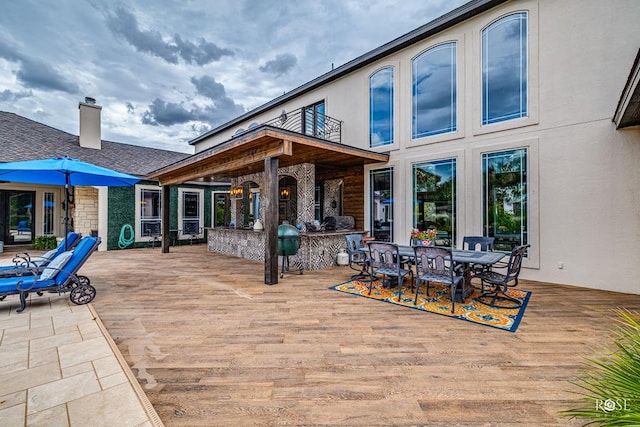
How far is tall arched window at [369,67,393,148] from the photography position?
8109mm

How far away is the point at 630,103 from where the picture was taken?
3.98 meters

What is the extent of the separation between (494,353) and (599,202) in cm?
452

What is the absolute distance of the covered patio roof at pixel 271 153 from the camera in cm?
534

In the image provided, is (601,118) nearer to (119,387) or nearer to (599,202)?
(599,202)

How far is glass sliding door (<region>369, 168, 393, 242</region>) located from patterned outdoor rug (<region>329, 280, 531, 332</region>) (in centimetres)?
273

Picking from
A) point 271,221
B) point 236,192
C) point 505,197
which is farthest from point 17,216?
point 505,197

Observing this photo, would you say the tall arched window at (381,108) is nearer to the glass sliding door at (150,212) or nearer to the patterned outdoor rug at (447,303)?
the patterned outdoor rug at (447,303)

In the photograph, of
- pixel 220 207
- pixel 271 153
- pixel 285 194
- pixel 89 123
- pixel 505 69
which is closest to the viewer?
pixel 271 153

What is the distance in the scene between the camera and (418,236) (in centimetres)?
504

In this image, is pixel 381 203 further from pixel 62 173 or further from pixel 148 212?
pixel 148 212

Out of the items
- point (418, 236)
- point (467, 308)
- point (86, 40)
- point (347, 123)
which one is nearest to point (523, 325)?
point (467, 308)

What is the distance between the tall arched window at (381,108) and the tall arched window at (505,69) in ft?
8.01

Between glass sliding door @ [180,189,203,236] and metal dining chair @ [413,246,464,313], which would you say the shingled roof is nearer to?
glass sliding door @ [180,189,203,236]

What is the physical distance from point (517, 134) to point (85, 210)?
1479cm
